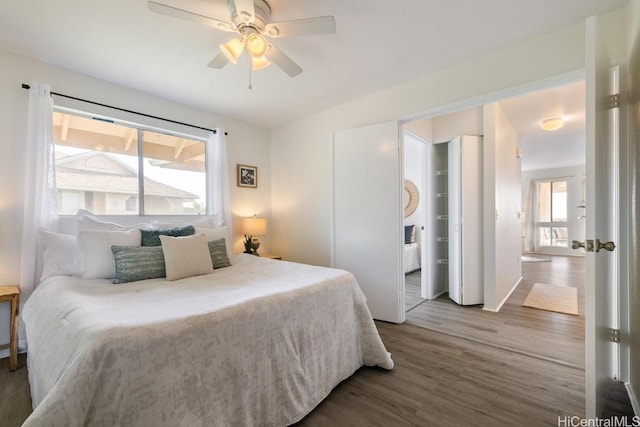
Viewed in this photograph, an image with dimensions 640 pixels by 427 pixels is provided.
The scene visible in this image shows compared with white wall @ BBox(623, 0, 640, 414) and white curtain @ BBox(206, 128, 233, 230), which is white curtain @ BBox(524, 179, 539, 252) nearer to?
white wall @ BBox(623, 0, 640, 414)

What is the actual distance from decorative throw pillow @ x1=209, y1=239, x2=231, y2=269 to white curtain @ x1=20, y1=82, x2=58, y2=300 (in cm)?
136

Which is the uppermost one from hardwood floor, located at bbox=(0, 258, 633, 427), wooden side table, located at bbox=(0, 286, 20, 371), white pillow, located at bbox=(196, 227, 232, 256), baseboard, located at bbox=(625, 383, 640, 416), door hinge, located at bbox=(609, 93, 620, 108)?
door hinge, located at bbox=(609, 93, 620, 108)

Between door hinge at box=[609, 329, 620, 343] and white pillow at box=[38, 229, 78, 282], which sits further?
white pillow at box=[38, 229, 78, 282]

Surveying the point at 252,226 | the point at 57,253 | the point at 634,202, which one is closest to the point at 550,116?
the point at 634,202

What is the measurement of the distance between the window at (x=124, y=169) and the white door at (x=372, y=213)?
1.88m

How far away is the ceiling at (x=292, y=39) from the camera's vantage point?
1.76 m

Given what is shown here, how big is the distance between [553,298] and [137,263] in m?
4.98

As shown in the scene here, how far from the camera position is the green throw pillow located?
8.30 feet

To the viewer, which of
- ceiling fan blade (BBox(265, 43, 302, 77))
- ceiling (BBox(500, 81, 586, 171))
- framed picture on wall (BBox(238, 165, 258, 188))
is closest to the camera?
ceiling fan blade (BBox(265, 43, 302, 77))

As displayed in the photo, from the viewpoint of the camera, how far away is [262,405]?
137 cm

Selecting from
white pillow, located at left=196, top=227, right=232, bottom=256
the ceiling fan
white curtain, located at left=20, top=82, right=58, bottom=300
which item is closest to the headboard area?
white curtain, located at left=20, top=82, right=58, bottom=300

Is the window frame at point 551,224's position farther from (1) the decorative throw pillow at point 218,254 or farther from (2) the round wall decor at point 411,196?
(1) the decorative throw pillow at point 218,254

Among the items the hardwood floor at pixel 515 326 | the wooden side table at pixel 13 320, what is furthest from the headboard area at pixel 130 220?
the hardwood floor at pixel 515 326

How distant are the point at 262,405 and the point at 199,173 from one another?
2997 millimetres
